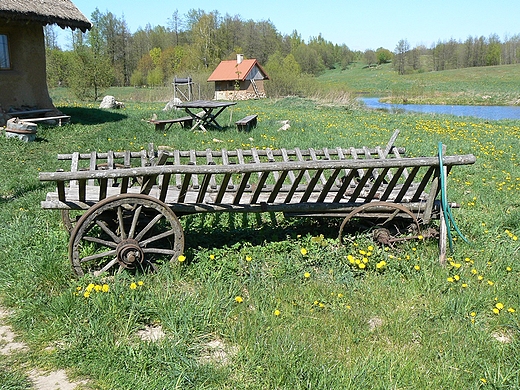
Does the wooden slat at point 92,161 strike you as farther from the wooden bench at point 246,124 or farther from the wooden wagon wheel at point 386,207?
the wooden bench at point 246,124

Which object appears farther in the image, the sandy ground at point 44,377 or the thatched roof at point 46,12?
the thatched roof at point 46,12

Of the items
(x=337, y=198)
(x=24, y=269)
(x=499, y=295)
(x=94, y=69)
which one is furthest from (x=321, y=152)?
(x=94, y=69)

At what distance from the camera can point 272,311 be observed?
3.48 m

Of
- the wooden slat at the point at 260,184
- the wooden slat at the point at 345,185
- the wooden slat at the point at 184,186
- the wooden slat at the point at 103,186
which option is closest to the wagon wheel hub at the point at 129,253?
the wooden slat at the point at 103,186

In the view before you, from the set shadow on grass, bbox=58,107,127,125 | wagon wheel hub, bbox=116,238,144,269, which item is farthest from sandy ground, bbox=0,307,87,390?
shadow on grass, bbox=58,107,127,125

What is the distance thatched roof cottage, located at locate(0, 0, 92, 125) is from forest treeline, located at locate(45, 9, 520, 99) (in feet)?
41.1

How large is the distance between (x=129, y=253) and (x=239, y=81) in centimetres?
3697

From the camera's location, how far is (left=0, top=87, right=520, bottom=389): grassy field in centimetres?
284

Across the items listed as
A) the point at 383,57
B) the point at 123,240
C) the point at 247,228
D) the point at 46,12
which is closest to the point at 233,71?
the point at 46,12

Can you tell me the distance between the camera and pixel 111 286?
371 centimetres

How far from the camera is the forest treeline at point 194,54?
28241 millimetres

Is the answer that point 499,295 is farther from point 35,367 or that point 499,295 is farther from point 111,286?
point 35,367

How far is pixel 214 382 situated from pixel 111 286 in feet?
4.56

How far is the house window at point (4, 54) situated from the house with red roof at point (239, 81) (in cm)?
2618
